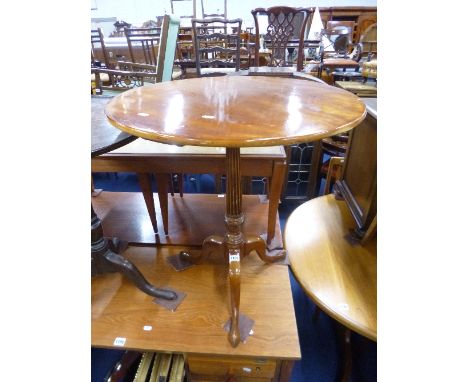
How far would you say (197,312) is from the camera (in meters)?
1.04

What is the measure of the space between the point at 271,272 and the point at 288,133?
2.62 feet

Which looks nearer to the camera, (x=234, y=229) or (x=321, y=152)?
(x=234, y=229)

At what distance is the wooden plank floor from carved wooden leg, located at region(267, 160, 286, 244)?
8 cm

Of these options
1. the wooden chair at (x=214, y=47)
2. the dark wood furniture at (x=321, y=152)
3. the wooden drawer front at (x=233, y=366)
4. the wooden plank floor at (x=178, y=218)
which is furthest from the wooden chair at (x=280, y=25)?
the wooden drawer front at (x=233, y=366)

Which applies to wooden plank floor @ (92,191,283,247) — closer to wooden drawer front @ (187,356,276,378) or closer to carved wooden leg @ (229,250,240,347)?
carved wooden leg @ (229,250,240,347)

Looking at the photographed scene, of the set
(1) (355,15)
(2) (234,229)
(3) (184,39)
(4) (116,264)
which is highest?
(1) (355,15)

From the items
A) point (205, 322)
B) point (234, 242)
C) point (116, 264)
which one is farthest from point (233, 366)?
point (116, 264)

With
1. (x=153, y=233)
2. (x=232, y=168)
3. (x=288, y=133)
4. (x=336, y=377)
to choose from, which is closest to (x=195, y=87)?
(x=232, y=168)

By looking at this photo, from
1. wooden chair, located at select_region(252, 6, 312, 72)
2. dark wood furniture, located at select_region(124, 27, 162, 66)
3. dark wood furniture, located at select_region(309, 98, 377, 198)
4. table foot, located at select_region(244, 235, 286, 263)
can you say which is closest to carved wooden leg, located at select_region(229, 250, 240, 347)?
table foot, located at select_region(244, 235, 286, 263)

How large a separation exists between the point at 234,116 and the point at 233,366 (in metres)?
0.80

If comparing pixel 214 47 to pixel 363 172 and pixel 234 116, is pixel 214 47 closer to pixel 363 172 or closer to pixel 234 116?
pixel 363 172

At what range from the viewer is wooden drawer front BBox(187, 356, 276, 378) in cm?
92

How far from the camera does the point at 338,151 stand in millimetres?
1896
